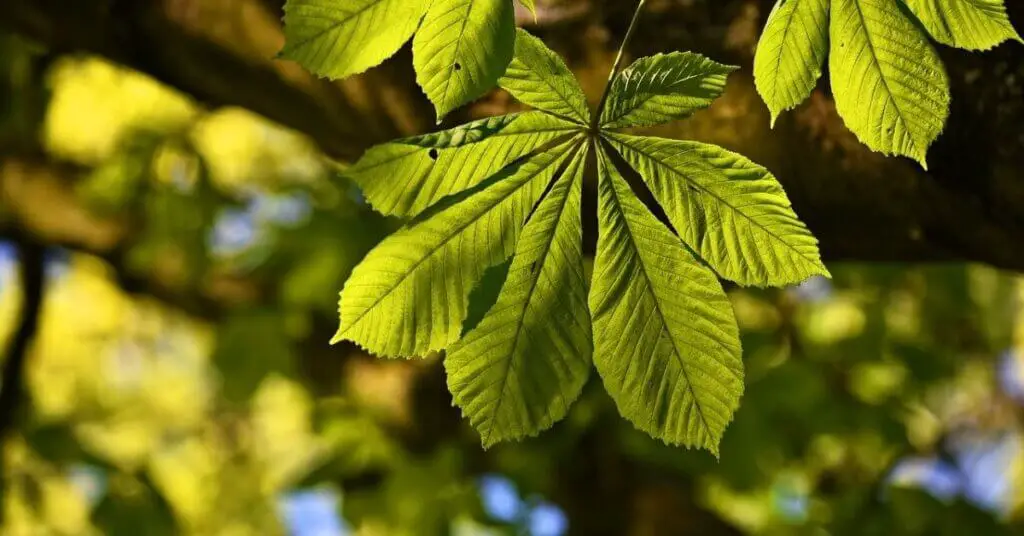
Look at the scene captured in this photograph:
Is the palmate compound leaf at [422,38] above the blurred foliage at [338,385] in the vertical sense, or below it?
above

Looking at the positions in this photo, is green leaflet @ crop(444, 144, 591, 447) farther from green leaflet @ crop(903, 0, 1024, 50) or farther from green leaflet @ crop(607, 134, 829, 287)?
green leaflet @ crop(903, 0, 1024, 50)

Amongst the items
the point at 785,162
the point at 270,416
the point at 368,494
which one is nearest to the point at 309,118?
the point at 785,162

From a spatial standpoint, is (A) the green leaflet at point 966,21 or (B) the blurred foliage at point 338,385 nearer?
(A) the green leaflet at point 966,21

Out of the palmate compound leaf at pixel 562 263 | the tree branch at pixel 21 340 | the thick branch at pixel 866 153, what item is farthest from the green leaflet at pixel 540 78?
the tree branch at pixel 21 340

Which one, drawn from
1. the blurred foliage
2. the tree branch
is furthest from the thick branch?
the tree branch

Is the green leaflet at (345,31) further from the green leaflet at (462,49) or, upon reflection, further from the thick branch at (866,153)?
the thick branch at (866,153)

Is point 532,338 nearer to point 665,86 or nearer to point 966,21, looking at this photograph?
point 665,86
